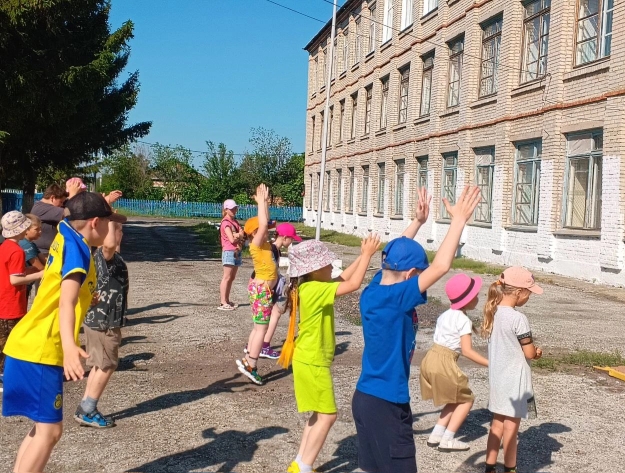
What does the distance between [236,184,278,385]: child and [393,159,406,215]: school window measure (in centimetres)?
2234

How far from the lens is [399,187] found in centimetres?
2980

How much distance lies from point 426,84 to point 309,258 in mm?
23943

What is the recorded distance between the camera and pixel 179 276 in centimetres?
1595

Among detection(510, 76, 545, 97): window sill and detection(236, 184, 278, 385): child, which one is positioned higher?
detection(510, 76, 545, 97): window sill

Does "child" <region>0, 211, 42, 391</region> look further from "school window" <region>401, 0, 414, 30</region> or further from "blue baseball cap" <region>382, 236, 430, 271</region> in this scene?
"school window" <region>401, 0, 414, 30</region>

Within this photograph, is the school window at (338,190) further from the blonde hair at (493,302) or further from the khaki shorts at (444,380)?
the blonde hair at (493,302)

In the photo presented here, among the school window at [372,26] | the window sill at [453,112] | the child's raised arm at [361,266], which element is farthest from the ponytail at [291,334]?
the school window at [372,26]

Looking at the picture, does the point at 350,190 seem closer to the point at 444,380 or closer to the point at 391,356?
the point at 444,380

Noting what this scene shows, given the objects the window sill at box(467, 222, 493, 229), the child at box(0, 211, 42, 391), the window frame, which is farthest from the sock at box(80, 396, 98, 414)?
the window frame

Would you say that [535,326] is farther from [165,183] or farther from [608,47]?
[165,183]

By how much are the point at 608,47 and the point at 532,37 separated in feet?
11.3

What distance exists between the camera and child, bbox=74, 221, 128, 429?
5.31 m

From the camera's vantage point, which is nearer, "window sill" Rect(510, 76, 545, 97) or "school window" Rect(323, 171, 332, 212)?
"window sill" Rect(510, 76, 545, 97)

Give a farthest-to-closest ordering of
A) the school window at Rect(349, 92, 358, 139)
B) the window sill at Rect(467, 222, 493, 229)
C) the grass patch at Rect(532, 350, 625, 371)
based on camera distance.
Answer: the school window at Rect(349, 92, 358, 139) < the window sill at Rect(467, 222, 493, 229) < the grass patch at Rect(532, 350, 625, 371)
